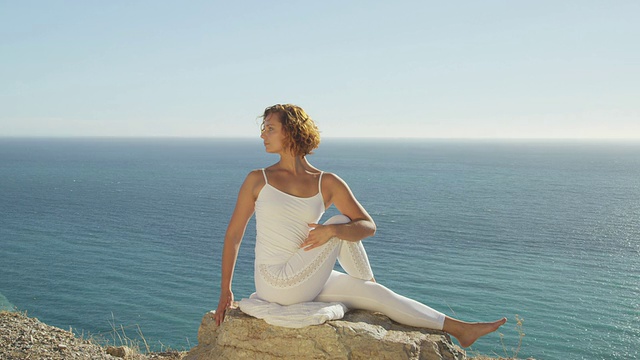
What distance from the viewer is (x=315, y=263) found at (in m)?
4.90

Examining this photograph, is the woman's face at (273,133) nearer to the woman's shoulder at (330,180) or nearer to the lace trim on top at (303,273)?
the woman's shoulder at (330,180)

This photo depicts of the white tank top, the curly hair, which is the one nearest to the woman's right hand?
the white tank top

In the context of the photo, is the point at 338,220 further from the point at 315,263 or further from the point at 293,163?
the point at 293,163

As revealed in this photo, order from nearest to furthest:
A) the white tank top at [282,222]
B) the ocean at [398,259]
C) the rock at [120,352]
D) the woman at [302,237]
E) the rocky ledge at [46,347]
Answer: the woman at [302,237] < the white tank top at [282,222] < the rocky ledge at [46,347] < the rock at [120,352] < the ocean at [398,259]

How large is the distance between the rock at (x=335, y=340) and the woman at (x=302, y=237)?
0.52 feet

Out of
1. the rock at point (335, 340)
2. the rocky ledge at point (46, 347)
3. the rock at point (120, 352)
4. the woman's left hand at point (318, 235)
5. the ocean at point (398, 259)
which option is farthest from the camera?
the ocean at point (398, 259)

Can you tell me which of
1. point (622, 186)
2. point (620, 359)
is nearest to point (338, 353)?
point (620, 359)

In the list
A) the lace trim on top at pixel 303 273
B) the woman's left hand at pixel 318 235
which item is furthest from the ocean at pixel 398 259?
the woman's left hand at pixel 318 235

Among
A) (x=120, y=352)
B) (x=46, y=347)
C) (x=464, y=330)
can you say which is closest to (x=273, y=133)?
(x=464, y=330)

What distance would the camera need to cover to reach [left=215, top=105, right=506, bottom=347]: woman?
4922mm

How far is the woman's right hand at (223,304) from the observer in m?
5.14

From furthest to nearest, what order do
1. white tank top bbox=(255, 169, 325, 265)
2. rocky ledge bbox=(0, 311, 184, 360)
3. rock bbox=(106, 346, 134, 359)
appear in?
rock bbox=(106, 346, 134, 359)
rocky ledge bbox=(0, 311, 184, 360)
white tank top bbox=(255, 169, 325, 265)

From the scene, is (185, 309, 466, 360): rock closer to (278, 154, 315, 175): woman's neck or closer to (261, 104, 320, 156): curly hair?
(278, 154, 315, 175): woman's neck

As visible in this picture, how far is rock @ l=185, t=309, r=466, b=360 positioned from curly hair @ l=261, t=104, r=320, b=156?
1.53m
